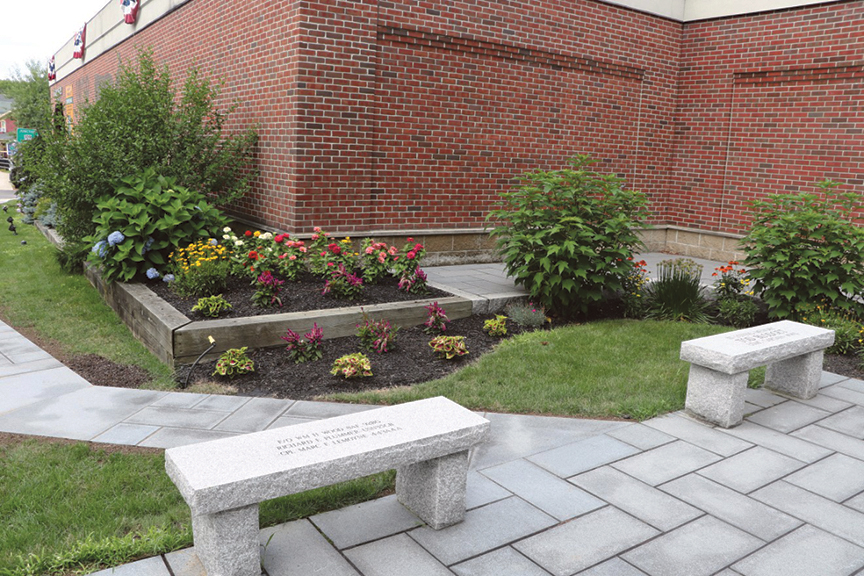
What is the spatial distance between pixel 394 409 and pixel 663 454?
1.76 m

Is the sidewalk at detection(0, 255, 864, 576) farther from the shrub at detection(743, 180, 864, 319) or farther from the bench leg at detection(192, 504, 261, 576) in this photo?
the shrub at detection(743, 180, 864, 319)

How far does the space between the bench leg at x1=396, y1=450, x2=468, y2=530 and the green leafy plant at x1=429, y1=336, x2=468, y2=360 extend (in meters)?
2.57

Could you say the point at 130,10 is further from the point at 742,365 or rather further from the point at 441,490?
the point at 441,490

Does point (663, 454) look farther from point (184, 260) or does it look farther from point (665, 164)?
point (665, 164)

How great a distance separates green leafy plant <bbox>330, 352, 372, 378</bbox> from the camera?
17.4 ft

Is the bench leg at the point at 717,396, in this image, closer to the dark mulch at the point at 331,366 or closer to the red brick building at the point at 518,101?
the dark mulch at the point at 331,366

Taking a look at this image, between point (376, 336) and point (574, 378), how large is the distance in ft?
5.89

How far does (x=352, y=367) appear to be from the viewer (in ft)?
17.4

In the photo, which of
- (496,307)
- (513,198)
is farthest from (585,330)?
(513,198)

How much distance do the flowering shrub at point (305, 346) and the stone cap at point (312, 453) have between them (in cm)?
245

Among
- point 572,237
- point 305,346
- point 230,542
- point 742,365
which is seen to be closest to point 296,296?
point 305,346

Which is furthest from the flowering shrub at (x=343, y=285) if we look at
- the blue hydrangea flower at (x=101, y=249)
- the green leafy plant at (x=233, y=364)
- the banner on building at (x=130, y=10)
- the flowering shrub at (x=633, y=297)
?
the banner on building at (x=130, y=10)

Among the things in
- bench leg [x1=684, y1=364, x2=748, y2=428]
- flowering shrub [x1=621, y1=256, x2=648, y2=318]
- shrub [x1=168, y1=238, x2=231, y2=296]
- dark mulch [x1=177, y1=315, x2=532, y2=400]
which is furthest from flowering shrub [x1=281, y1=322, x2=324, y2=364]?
flowering shrub [x1=621, y1=256, x2=648, y2=318]

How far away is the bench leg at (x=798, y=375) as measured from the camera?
5215mm
